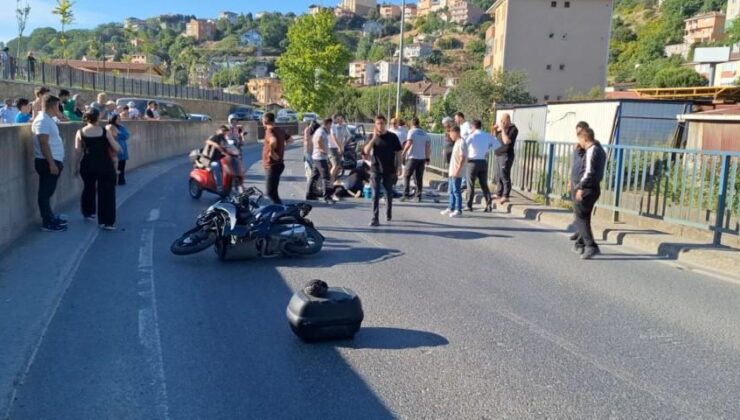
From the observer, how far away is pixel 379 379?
4723mm

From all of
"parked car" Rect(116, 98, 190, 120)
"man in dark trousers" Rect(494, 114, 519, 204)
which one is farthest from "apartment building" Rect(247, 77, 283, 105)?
"man in dark trousers" Rect(494, 114, 519, 204)

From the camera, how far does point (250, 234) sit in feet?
26.7

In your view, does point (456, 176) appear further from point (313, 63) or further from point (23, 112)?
point (313, 63)

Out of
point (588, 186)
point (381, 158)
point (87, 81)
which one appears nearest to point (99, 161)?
point (381, 158)

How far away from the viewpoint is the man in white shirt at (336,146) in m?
15.6

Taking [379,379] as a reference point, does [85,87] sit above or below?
above

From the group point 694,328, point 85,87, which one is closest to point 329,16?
point 85,87

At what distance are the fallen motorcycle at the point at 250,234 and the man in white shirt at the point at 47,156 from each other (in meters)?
2.68

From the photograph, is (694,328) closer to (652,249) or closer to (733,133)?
(652,249)

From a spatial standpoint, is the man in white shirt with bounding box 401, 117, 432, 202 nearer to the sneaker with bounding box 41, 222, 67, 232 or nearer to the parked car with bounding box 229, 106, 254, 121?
the sneaker with bounding box 41, 222, 67, 232

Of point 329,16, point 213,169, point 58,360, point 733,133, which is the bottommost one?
point 58,360

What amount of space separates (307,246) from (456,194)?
16.6ft

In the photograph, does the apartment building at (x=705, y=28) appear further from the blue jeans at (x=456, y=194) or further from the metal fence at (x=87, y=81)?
the blue jeans at (x=456, y=194)

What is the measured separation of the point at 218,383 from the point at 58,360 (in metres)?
1.32
